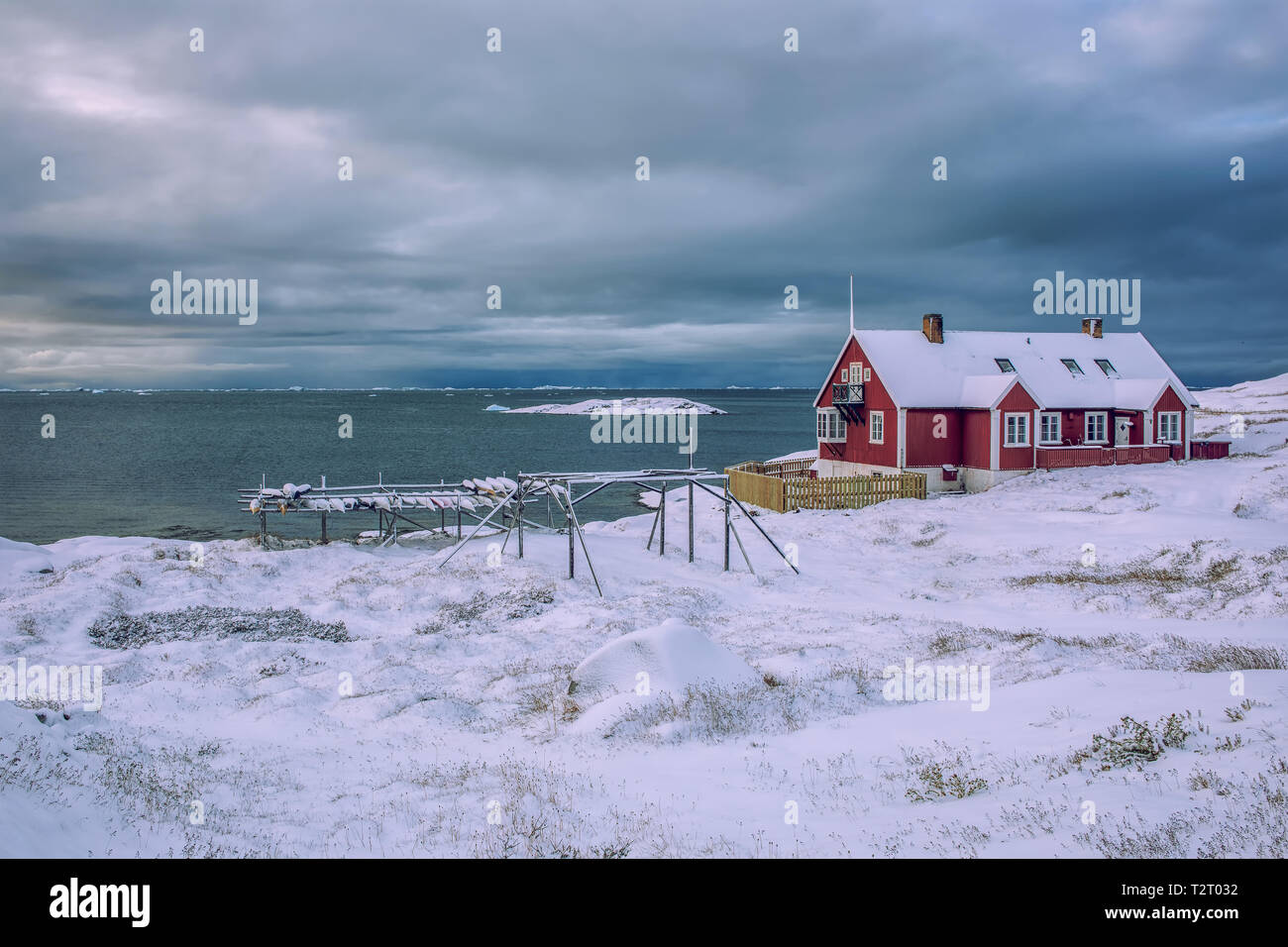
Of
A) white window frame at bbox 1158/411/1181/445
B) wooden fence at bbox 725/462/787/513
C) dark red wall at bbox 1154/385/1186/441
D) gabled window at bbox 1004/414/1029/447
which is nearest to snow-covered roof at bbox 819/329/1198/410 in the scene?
dark red wall at bbox 1154/385/1186/441

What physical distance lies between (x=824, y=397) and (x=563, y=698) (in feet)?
112

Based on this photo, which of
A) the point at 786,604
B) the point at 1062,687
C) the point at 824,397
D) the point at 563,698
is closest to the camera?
the point at 1062,687

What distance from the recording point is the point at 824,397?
44.2 m

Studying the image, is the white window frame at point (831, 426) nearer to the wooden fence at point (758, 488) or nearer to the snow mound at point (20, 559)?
the wooden fence at point (758, 488)

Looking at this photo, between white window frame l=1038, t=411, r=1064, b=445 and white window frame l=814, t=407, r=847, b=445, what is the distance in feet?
30.6

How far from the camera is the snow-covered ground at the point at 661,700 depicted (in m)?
7.43

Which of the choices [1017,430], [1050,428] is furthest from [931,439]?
[1050,428]

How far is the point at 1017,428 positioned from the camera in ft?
122

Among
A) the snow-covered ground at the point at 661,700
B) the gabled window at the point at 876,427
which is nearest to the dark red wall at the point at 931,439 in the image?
the gabled window at the point at 876,427

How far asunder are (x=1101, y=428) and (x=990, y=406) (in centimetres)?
746

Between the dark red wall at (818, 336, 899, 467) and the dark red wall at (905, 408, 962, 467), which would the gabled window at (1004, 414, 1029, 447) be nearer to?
the dark red wall at (905, 408, 962, 467)

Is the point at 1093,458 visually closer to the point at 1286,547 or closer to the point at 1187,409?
the point at 1187,409

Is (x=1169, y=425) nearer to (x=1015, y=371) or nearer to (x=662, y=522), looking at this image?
(x=1015, y=371)

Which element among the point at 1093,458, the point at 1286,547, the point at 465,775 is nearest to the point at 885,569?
the point at 1286,547
